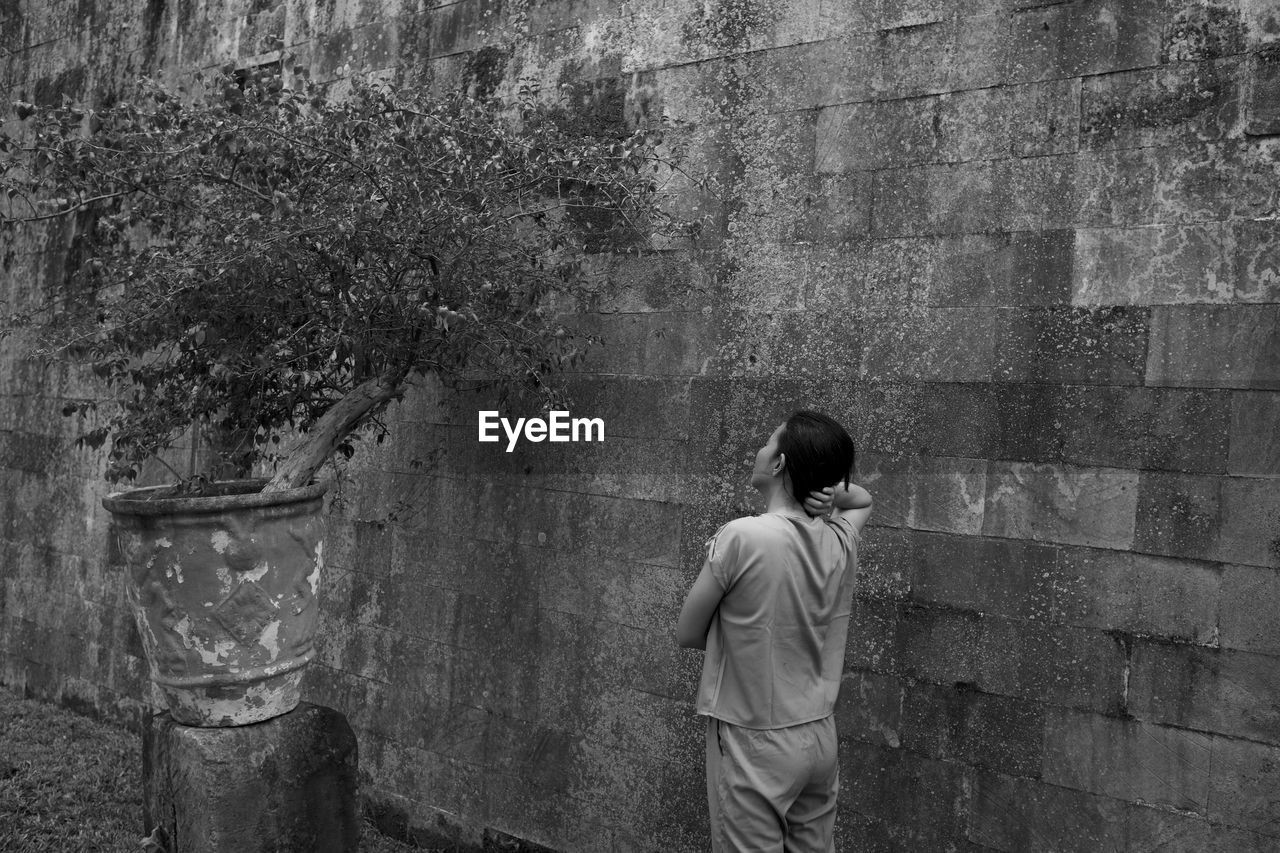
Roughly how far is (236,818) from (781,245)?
2524 millimetres

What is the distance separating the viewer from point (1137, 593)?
3.00 m

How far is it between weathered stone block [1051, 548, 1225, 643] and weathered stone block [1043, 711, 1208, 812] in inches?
10.4

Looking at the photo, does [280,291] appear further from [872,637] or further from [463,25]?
[872,637]

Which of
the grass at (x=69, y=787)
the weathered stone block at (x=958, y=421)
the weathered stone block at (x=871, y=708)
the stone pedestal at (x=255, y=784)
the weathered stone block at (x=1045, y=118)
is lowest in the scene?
the grass at (x=69, y=787)

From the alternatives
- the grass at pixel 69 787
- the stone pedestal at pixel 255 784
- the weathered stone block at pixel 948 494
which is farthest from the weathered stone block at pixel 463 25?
the grass at pixel 69 787

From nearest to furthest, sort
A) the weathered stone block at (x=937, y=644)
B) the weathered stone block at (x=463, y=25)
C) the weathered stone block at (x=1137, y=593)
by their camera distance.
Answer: the weathered stone block at (x=1137, y=593)
the weathered stone block at (x=937, y=644)
the weathered stone block at (x=463, y=25)

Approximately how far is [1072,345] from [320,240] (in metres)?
2.20

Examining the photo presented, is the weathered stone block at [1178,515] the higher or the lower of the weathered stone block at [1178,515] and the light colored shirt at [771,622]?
the higher

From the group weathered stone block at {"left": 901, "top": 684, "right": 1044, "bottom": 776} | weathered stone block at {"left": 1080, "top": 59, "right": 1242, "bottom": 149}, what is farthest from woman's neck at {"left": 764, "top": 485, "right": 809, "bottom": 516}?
weathered stone block at {"left": 1080, "top": 59, "right": 1242, "bottom": 149}

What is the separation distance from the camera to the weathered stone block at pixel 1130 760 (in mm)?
2893

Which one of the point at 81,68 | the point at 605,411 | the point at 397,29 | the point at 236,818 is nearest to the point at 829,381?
the point at 605,411

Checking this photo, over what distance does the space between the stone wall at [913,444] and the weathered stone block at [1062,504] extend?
0.4 inches

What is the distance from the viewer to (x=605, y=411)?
4.05 meters

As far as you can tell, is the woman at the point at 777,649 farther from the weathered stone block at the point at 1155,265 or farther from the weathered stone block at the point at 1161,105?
the weathered stone block at the point at 1161,105
